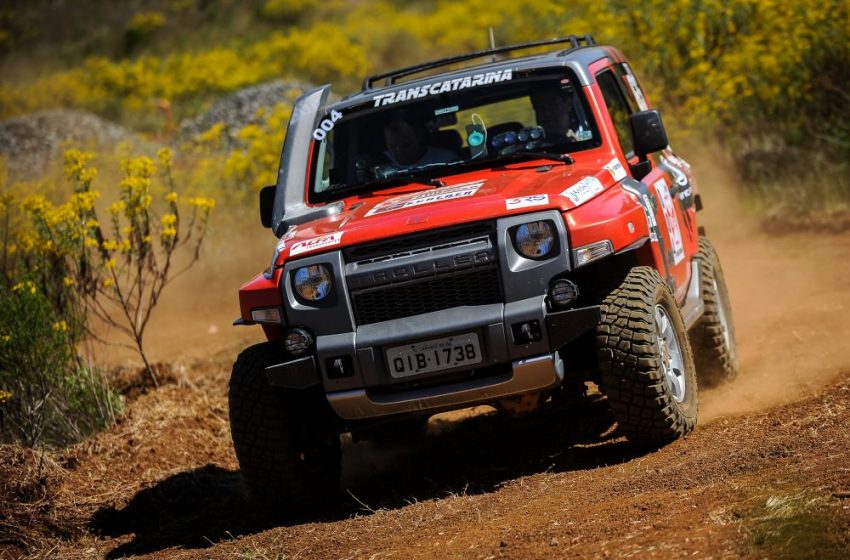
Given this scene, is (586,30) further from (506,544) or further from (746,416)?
(506,544)

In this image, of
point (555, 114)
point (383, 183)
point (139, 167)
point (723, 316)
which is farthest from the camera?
point (139, 167)

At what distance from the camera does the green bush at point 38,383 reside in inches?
323

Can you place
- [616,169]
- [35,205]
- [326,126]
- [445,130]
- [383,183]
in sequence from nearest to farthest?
[616,169], [383,183], [445,130], [326,126], [35,205]

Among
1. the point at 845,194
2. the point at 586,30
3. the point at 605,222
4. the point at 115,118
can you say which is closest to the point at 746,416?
the point at 605,222

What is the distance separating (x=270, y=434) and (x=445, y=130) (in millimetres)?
2049

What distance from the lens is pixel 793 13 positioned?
597 inches

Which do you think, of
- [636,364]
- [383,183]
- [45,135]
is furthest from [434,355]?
[45,135]

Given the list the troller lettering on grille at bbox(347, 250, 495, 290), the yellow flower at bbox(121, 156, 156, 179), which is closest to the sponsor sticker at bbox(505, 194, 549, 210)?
the troller lettering on grille at bbox(347, 250, 495, 290)

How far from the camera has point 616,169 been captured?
6727 millimetres

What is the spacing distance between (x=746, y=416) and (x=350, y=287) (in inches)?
89.2

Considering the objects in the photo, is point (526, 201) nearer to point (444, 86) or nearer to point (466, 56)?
point (444, 86)

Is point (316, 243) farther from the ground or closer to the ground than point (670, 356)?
farther from the ground

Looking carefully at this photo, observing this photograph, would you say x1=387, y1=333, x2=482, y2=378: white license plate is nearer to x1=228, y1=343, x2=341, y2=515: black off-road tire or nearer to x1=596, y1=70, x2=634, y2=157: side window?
x1=228, y1=343, x2=341, y2=515: black off-road tire

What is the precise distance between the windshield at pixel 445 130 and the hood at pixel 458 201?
0.59 ft
